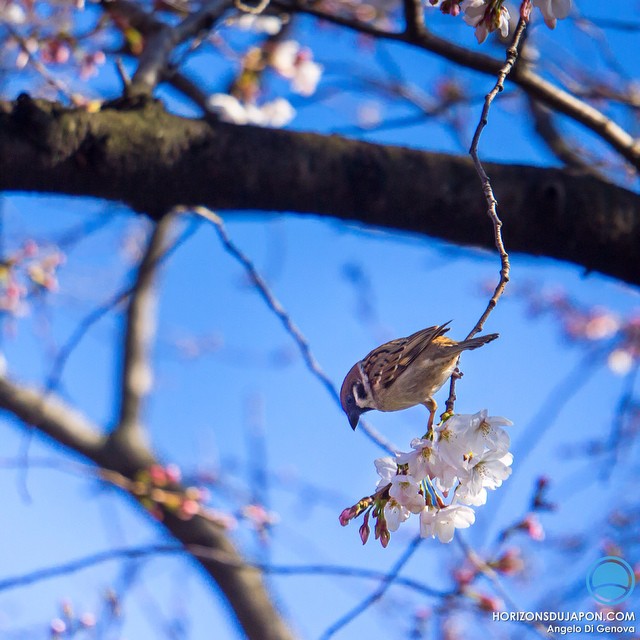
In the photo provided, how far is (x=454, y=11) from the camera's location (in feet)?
5.09

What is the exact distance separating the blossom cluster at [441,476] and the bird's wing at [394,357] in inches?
13.7

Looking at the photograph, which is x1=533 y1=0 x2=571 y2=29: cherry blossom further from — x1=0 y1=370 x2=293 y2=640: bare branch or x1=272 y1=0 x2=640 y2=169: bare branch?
x1=0 y1=370 x2=293 y2=640: bare branch

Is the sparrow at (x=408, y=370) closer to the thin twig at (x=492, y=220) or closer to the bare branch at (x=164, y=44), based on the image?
the thin twig at (x=492, y=220)

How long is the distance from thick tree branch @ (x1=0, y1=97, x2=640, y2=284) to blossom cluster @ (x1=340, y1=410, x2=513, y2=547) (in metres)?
1.11

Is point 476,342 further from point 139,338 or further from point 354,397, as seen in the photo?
point 139,338

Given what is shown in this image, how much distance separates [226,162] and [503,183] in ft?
2.87

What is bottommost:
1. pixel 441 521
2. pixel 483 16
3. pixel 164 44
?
pixel 441 521

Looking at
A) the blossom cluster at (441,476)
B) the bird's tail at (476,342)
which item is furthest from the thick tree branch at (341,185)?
the blossom cluster at (441,476)

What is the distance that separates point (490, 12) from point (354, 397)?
95 cm

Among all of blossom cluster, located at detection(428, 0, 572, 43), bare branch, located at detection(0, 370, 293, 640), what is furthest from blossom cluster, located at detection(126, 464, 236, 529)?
blossom cluster, located at detection(428, 0, 572, 43)

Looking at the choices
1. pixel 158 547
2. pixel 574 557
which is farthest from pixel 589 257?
pixel 574 557

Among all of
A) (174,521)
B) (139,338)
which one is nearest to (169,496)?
(174,521)

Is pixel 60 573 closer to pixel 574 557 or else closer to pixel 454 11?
pixel 454 11

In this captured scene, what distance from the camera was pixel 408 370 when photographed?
1.71 metres
